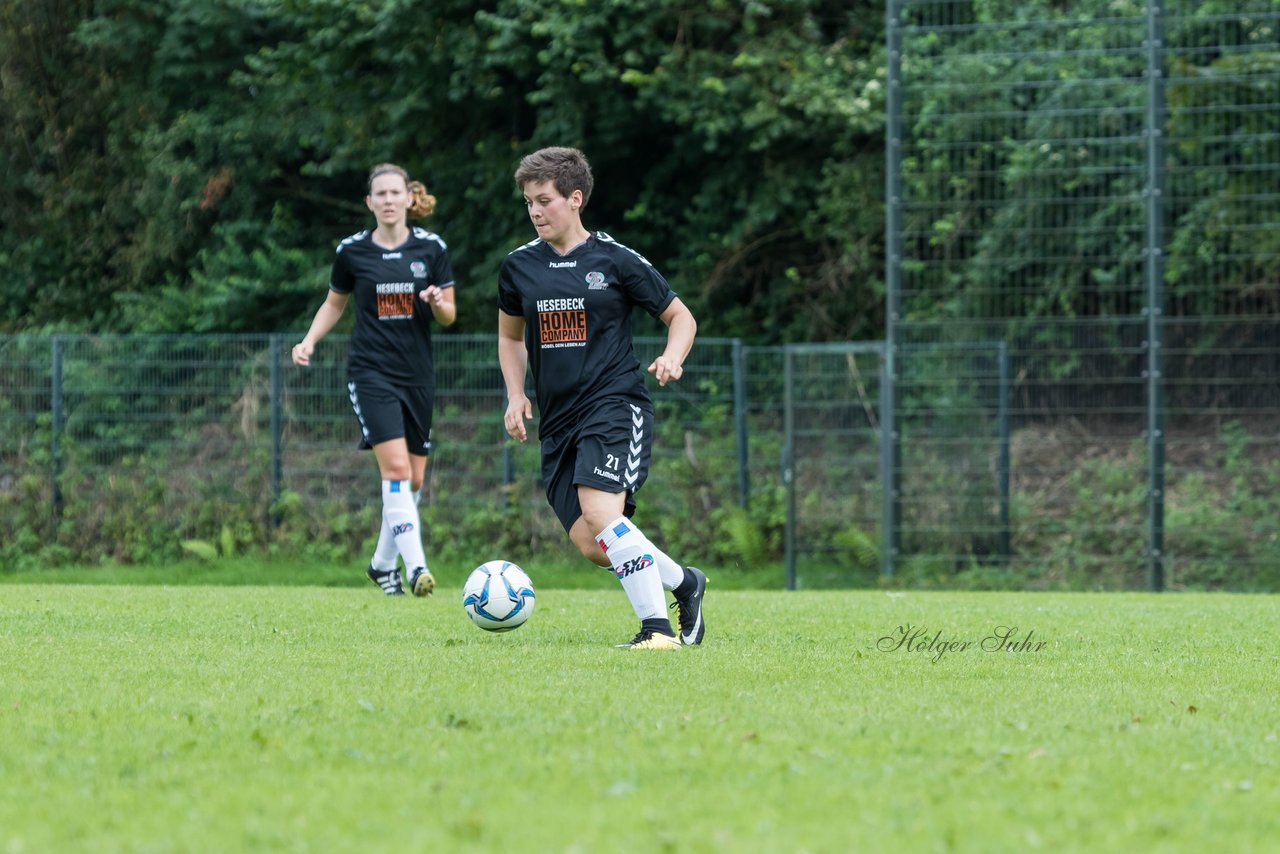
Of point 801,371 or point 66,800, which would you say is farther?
point 801,371

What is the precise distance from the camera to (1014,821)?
3818mm

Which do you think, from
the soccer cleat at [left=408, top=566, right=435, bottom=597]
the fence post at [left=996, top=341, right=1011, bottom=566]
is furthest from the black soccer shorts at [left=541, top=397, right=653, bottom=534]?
the fence post at [left=996, top=341, right=1011, bottom=566]

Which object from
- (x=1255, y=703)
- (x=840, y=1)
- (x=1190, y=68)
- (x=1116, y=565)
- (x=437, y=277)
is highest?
(x=840, y=1)

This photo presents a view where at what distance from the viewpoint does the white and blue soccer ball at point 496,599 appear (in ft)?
24.6

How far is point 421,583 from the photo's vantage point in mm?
10375

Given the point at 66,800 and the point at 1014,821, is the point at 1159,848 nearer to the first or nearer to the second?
the point at 1014,821

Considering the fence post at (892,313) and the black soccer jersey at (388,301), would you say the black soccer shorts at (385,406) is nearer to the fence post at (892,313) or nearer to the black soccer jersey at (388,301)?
the black soccer jersey at (388,301)

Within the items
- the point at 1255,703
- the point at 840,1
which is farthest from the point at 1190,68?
the point at 1255,703

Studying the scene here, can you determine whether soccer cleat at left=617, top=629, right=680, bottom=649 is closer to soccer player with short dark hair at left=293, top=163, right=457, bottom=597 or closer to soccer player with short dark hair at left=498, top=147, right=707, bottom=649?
soccer player with short dark hair at left=498, top=147, right=707, bottom=649

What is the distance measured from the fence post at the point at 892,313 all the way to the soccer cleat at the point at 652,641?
27.4ft

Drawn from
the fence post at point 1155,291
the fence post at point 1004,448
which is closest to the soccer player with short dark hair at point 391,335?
the fence post at point 1004,448

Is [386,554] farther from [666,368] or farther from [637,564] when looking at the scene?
[666,368]

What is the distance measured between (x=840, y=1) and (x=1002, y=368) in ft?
21.4

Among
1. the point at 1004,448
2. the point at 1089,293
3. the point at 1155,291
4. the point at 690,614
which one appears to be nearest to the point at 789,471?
the point at 1004,448
